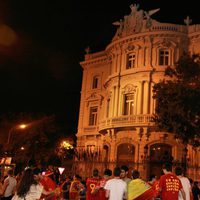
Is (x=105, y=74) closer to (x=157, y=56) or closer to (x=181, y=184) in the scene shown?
(x=157, y=56)

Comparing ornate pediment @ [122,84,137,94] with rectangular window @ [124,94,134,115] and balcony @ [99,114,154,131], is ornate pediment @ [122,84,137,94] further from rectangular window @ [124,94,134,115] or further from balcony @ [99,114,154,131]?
balcony @ [99,114,154,131]

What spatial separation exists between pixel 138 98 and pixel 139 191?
2409cm

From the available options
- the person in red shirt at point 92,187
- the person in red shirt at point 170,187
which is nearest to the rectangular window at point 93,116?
the person in red shirt at point 92,187

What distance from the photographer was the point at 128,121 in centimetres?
3164

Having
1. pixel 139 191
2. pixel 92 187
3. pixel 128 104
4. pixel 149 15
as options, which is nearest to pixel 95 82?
pixel 128 104

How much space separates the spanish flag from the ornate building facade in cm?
2107

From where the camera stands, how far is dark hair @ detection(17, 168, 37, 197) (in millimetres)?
6359

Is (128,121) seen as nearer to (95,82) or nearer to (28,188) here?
(95,82)

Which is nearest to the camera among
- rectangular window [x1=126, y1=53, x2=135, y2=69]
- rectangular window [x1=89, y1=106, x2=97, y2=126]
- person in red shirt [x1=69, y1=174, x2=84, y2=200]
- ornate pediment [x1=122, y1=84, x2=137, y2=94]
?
person in red shirt [x1=69, y1=174, x2=84, y2=200]

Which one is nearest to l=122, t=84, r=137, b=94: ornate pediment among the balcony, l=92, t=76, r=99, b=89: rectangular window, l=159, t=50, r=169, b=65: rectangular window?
the balcony

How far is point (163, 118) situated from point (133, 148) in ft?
28.4

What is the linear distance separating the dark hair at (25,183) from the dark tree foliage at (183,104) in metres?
17.7

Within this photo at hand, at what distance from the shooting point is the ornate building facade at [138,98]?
3098 centimetres

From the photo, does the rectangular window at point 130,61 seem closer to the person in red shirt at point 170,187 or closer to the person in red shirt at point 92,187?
the person in red shirt at point 92,187
